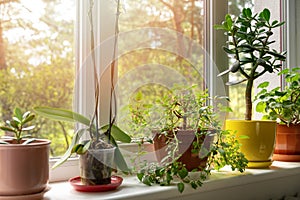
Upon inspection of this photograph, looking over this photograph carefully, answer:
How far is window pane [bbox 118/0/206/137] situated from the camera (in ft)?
4.24

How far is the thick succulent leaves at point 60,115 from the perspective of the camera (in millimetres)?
1047

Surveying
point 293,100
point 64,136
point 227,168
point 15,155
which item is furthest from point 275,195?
point 15,155

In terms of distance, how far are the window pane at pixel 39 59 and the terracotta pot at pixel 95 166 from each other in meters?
0.18

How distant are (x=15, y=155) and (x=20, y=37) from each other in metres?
0.41

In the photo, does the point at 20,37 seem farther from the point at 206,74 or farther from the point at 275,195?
the point at 275,195

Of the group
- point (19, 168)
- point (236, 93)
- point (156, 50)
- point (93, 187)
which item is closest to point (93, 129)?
point (93, 187)

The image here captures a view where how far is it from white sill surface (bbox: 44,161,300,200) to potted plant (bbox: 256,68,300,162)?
58 millimetres

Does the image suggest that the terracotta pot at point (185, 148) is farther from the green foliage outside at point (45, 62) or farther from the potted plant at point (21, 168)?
the potted plant at point (21, 168)

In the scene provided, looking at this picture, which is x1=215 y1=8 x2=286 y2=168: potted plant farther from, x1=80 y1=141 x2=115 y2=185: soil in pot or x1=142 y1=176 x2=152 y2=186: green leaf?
x1=80 y1=141 x2=115 y2=185: soil in pot

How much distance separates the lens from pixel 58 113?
1.07 meters

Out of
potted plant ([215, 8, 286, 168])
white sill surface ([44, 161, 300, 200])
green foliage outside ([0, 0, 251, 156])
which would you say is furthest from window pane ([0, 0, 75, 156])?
potted plant ([215, 8, 286, 168])

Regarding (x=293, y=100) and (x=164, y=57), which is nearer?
(x=164, y=57)

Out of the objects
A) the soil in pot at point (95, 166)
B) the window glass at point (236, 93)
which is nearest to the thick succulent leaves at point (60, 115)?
the soil in pot at point (95, 166)

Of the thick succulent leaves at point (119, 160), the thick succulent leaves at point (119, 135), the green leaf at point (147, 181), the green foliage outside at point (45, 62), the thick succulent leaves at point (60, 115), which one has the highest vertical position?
the green foliage outside at point (45, 62)
